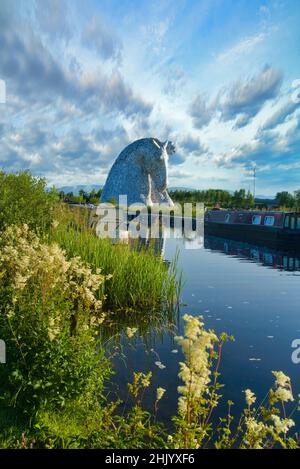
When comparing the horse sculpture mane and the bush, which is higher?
the horse sculpture mane

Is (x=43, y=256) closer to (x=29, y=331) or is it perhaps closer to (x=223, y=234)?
(x=29, y=331)

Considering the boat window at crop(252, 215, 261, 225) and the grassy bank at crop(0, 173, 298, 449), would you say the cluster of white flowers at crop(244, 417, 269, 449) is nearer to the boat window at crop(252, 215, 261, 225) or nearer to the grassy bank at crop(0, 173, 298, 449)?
the grassy bank at crop(0, 173, 298, 449)

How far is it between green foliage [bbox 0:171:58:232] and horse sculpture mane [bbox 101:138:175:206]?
47.5 metres

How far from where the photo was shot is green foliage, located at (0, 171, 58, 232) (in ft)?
33.3

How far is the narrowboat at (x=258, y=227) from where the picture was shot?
2462cm

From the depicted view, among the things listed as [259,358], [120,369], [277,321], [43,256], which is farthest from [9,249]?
[277,321]

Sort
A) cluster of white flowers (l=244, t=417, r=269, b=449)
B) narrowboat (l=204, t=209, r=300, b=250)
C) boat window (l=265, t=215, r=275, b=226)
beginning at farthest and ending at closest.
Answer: boat window (l=265, t=215, r=275, b=226) → narrowboat (l=204, t=209, r=300, b=250) → cluster of white flowers (l=244, t=417, r=269, b=449)

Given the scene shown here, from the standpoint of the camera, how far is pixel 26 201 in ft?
35.7

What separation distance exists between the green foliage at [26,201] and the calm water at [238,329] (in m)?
3.89

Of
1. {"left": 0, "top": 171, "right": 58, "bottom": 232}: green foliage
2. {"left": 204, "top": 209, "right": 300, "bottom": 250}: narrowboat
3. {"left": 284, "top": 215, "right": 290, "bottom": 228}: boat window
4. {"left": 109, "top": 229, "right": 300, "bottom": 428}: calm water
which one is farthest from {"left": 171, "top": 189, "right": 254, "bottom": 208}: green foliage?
{"left": 0, "top": 171, "right": 58, "bottom": 232}: green foliage

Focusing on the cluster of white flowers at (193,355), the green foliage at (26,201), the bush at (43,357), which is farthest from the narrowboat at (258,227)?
the cluster of white flowers at (193,355)

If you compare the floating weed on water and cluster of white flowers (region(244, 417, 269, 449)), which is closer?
cluster of white flowers (region(244, 417, 269, 449))

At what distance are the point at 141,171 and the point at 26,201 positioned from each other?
50383 mm
